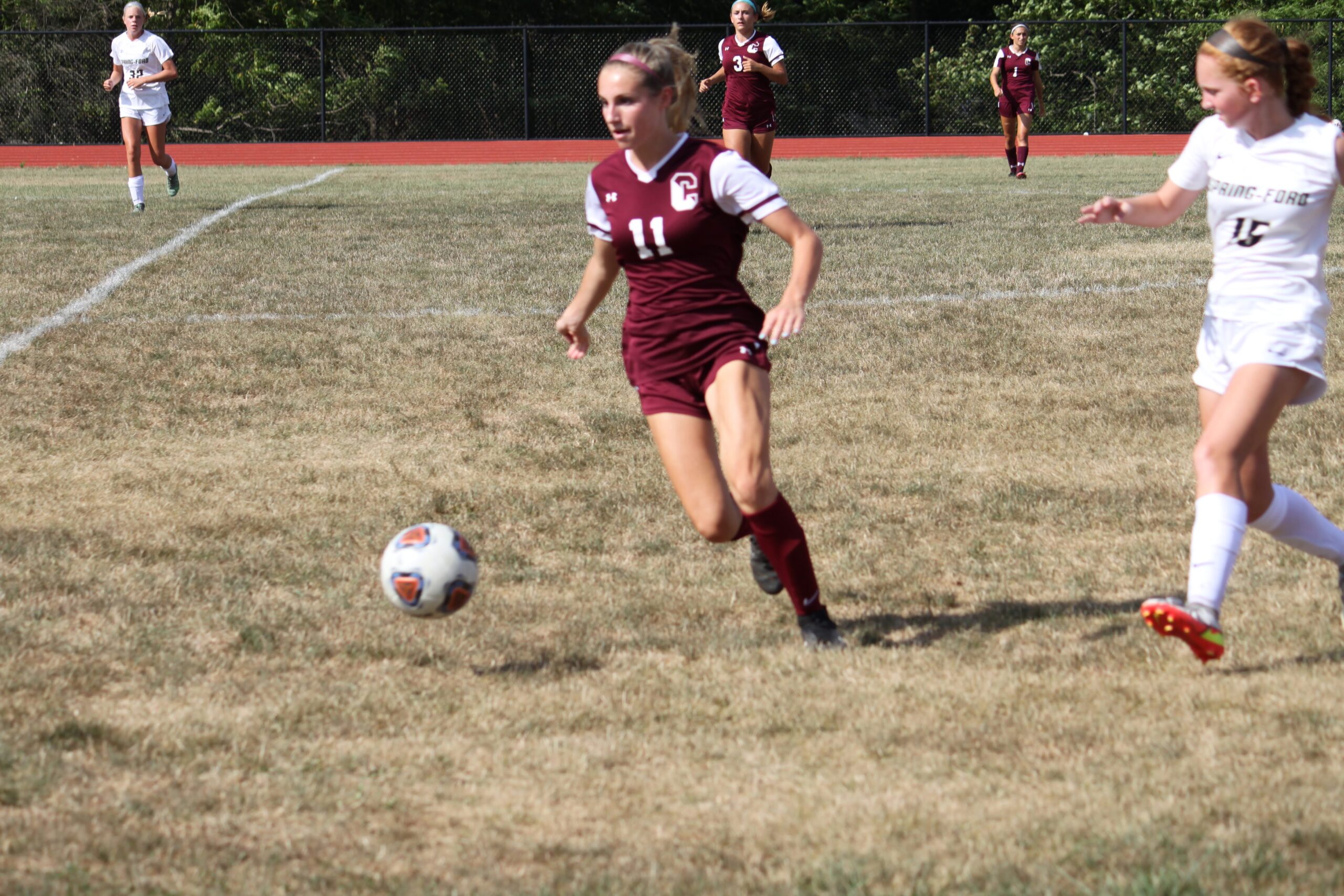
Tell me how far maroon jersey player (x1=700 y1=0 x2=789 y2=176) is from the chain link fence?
17771 mm

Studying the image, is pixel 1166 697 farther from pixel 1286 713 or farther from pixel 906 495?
pixel 906 495

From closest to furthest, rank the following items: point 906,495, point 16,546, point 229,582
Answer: point 229,582
point 16,546
point 906,495

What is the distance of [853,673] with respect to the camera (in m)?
4.36

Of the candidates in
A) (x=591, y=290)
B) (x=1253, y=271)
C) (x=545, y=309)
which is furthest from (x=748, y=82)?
(x=1253, y=271)

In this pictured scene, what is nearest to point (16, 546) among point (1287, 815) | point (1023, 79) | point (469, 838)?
point (469, 838)

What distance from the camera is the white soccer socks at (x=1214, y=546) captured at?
412cm

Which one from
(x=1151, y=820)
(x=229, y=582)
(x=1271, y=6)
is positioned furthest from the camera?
(x=1271, y=6)

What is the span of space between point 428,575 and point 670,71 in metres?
1.65

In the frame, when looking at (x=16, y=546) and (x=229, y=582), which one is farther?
(x=16, y=546)

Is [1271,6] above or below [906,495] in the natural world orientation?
above

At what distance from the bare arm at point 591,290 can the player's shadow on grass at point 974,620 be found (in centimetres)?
127

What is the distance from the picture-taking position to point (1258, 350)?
4.25 m

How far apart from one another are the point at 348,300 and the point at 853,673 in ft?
23.7

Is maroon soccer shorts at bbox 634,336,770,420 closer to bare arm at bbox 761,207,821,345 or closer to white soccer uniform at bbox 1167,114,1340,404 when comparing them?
bare arm at bbox 761,207,821,345
